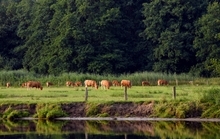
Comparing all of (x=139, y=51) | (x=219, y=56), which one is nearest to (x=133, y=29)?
(x=139, y=51)

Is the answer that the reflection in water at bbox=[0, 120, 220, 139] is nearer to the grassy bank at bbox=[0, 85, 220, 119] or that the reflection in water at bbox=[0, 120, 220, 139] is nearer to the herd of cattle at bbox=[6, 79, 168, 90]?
the grassy bank at bbox=[0, 85, 220, 119]

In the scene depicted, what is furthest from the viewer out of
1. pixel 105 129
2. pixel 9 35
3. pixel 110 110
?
pixel 9 35

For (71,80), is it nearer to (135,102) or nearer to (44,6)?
(44,6)

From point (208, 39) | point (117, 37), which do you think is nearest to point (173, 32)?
point (208, 39)

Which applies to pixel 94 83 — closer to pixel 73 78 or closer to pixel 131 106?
pixel 73 78

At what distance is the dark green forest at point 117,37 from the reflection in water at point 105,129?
4021 centimetres

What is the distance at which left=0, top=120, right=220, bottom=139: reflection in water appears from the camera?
33.3 meters

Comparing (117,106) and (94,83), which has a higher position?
(94,83)

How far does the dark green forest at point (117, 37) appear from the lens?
80250 millimetres

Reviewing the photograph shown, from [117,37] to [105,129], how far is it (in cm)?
5071

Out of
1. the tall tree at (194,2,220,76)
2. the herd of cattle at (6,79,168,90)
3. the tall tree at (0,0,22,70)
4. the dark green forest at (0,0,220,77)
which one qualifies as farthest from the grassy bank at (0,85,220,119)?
the tall tree at (0,0,22,70)

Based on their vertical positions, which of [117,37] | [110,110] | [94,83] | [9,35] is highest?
[9,35]

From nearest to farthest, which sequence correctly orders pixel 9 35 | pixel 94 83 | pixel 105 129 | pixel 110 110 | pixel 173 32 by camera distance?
pixel 105 129, pixel 110 110, pixel 94 83, pixel 173 32, pixel 9 35

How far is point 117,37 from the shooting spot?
3398 inches
